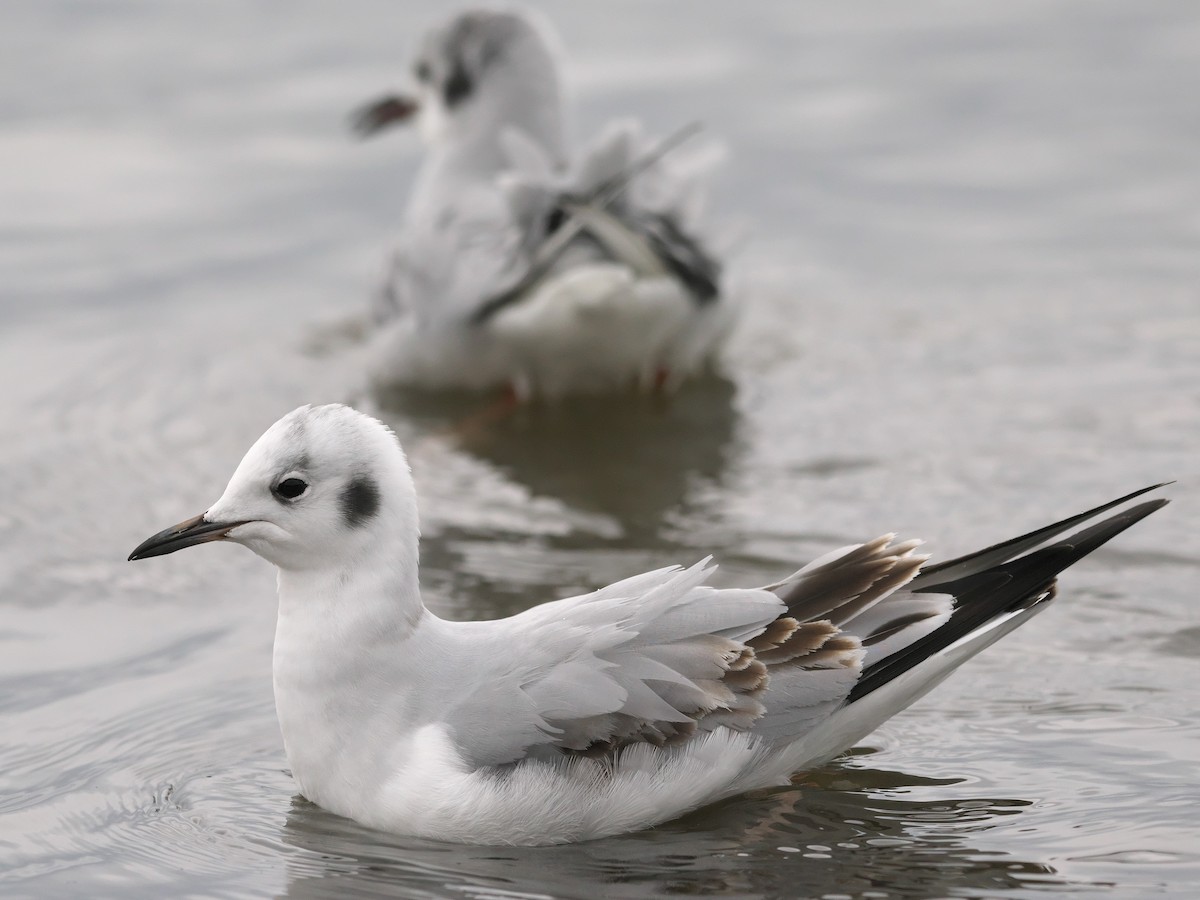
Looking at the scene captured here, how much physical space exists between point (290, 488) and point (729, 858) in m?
1.63

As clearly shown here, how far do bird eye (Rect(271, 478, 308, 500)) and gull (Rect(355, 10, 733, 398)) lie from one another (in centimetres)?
359

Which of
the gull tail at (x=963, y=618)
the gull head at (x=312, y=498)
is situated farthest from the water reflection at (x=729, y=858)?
the gull head at (x=312, y=498)

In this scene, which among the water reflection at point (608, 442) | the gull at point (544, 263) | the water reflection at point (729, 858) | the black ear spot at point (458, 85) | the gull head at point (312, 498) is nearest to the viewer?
the water reflection at point (729, 858)

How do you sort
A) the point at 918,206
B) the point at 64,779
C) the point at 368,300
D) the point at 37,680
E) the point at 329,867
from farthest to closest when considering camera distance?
the point at 918,206
the point at 368,300
the point at 37,680
the point at 64,779
the point at 329,867

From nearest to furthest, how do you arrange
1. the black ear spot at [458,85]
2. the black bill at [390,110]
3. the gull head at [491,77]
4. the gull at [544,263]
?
the gull at [544,263], the gull head at [491,77], the black ear spot at [458,85], the black bill at [390,110]

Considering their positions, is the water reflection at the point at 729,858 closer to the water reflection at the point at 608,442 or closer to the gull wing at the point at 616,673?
the gull wing at the point at 616,673

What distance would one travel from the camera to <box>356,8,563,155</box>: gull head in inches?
428

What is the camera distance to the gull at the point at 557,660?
5520 mm

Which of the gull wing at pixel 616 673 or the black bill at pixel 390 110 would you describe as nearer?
the gull wing at pixel 616 673

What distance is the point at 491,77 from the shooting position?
35.9ft

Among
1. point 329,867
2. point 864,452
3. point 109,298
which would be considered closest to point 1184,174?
point 864,452

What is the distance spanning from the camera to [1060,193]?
1203 centimetres

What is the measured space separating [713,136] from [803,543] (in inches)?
203

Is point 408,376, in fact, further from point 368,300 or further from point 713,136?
point 713,136
